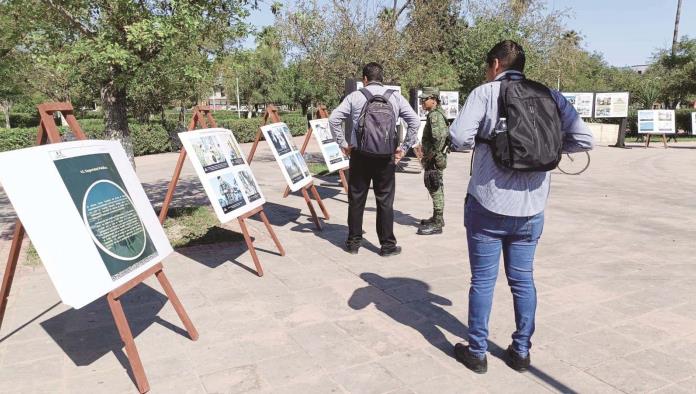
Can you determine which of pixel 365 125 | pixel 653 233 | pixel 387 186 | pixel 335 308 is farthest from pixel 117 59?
pixel 653 233

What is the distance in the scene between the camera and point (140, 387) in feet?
9.46

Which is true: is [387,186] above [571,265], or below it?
above

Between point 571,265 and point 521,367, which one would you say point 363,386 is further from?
point 571,265

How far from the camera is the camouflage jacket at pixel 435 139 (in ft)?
19.9

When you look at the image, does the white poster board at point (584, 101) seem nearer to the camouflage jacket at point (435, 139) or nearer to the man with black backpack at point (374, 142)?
the camouflage jacket at point (435, 139)

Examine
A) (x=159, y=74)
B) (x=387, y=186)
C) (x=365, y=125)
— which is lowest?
(x=387, y=186)

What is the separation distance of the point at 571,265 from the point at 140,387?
4.19 metres

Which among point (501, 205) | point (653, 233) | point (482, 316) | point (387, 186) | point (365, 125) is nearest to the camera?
point (501, 205)

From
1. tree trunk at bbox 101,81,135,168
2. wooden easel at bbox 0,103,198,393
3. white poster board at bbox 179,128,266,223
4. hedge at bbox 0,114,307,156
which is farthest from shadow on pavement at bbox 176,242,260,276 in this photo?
hedge at bbox 0,114,307,156

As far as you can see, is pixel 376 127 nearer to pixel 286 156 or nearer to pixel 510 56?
pixel 286 156

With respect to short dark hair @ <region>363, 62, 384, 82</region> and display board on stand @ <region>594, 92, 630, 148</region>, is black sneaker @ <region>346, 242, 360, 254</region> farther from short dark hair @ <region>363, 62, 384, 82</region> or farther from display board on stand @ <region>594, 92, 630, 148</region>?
display board on stand @ <region>594, 92, 630, 148</region>

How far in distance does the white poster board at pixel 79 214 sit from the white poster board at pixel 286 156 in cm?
281

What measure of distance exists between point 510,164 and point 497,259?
60cm

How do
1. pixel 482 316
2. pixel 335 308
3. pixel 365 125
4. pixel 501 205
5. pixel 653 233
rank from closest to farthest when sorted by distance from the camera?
pixel 501 205, pixel 482 316, pixel 335 308, pixel 365 125, pixel 653 233
